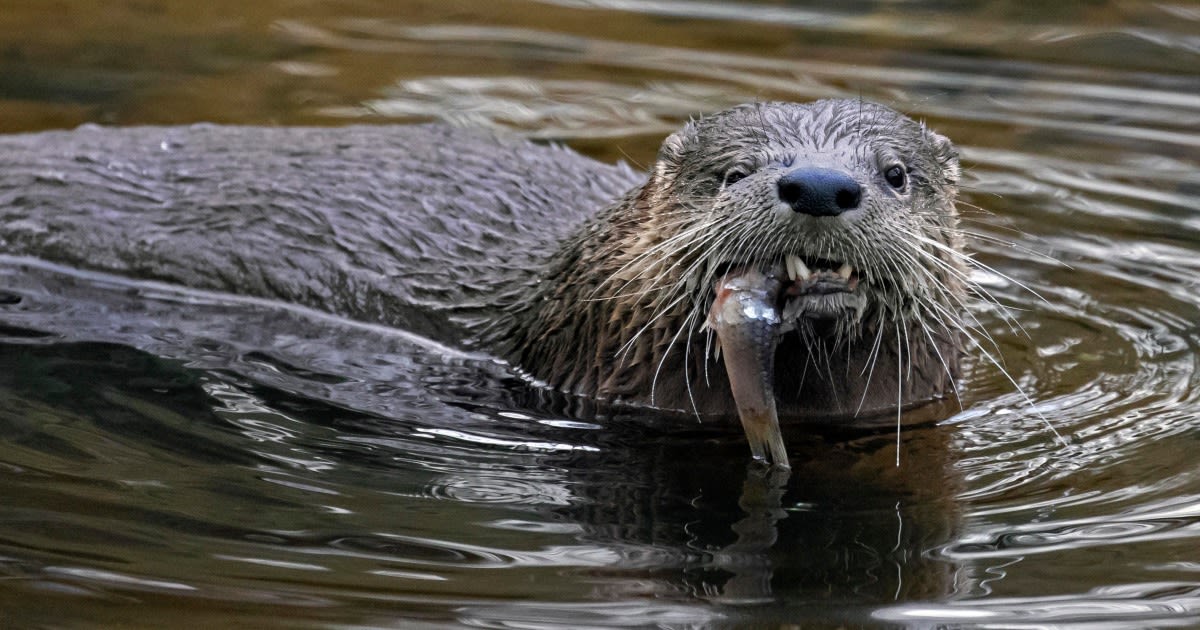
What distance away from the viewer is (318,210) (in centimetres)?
600

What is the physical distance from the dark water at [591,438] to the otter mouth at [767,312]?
0.26 m

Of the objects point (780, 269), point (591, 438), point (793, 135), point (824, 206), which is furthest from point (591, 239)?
point (824, 206)

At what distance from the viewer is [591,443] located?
5094mm

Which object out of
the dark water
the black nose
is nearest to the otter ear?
the dark water

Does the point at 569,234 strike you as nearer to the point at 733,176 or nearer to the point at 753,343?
the point at 733,176

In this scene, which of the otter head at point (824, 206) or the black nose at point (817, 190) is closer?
the black nose at point (817, 190)

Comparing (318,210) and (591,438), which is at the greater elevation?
(318,210)

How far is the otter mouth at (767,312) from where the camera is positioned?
4.46 m

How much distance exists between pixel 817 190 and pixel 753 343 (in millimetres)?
452

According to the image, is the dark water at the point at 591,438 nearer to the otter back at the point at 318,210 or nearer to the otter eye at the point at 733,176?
the otter back at the point at 318,210

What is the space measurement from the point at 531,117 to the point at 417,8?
1.90 meters

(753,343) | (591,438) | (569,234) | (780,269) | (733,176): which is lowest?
(591,438)

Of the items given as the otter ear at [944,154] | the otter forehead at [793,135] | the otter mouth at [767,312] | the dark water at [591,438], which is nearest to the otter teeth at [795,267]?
the otter mouth at [767,312]

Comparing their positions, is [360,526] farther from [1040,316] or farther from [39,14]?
[39,14]
